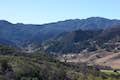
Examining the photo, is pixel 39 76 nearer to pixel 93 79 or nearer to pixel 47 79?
pixel 47 79

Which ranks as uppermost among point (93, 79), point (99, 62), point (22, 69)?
point (22, 69)

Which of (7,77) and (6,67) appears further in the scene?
(6,67)

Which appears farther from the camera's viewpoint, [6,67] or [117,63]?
[117,63]

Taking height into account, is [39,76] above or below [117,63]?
above

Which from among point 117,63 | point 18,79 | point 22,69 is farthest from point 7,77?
point 117,63

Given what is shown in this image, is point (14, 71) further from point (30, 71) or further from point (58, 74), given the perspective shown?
point (58, 74)

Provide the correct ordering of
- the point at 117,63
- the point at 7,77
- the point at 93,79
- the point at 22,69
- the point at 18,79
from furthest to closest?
the point at 117,63
the point at 93,79
the point at 22,69
the point at 18,79
the point at 7,77

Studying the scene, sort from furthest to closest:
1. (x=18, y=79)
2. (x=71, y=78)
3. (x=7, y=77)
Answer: (x=71, y=78) → (x=18, y=79) → (x=7, y=77)

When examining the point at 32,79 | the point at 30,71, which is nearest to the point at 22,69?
the point at 30,71

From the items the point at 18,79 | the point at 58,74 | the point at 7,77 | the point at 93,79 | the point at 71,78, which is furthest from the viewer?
the point at 93,79
